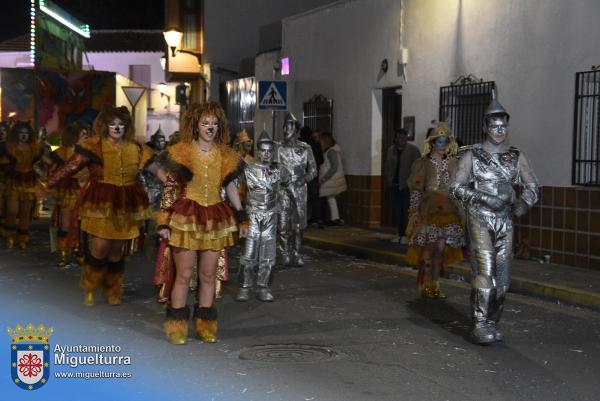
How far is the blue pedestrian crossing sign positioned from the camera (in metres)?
18.9

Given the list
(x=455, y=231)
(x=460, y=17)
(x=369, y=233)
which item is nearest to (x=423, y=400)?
(x=455, y=231)

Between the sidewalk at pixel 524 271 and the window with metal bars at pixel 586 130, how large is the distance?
123 cm

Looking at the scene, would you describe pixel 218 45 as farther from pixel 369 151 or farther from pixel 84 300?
pixel 84 300

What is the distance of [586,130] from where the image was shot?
13.3 m

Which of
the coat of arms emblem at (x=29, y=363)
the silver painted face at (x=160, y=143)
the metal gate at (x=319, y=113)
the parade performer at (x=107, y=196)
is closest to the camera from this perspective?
the coat of arms emblem at (x=29, y=363)

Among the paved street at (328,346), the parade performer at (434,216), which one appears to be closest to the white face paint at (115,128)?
the paved street at (328,346)

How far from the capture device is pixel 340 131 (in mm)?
20703

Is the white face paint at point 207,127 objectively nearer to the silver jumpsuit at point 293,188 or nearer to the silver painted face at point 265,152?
the silver painted face at point 265,152

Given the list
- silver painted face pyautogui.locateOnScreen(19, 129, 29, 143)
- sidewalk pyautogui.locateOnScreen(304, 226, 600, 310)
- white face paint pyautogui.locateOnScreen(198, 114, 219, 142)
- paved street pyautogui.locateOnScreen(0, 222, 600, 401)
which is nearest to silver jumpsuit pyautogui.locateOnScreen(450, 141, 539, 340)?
paved street pyautogui.locateOnScreen(0, 222, 600, 401)

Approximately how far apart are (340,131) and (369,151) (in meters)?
1.42

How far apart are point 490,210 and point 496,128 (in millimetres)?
695

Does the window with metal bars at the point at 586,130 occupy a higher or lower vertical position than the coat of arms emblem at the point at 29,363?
higher

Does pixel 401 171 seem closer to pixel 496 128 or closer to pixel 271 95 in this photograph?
pixel 271 95

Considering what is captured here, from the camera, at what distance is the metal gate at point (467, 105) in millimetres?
15602
